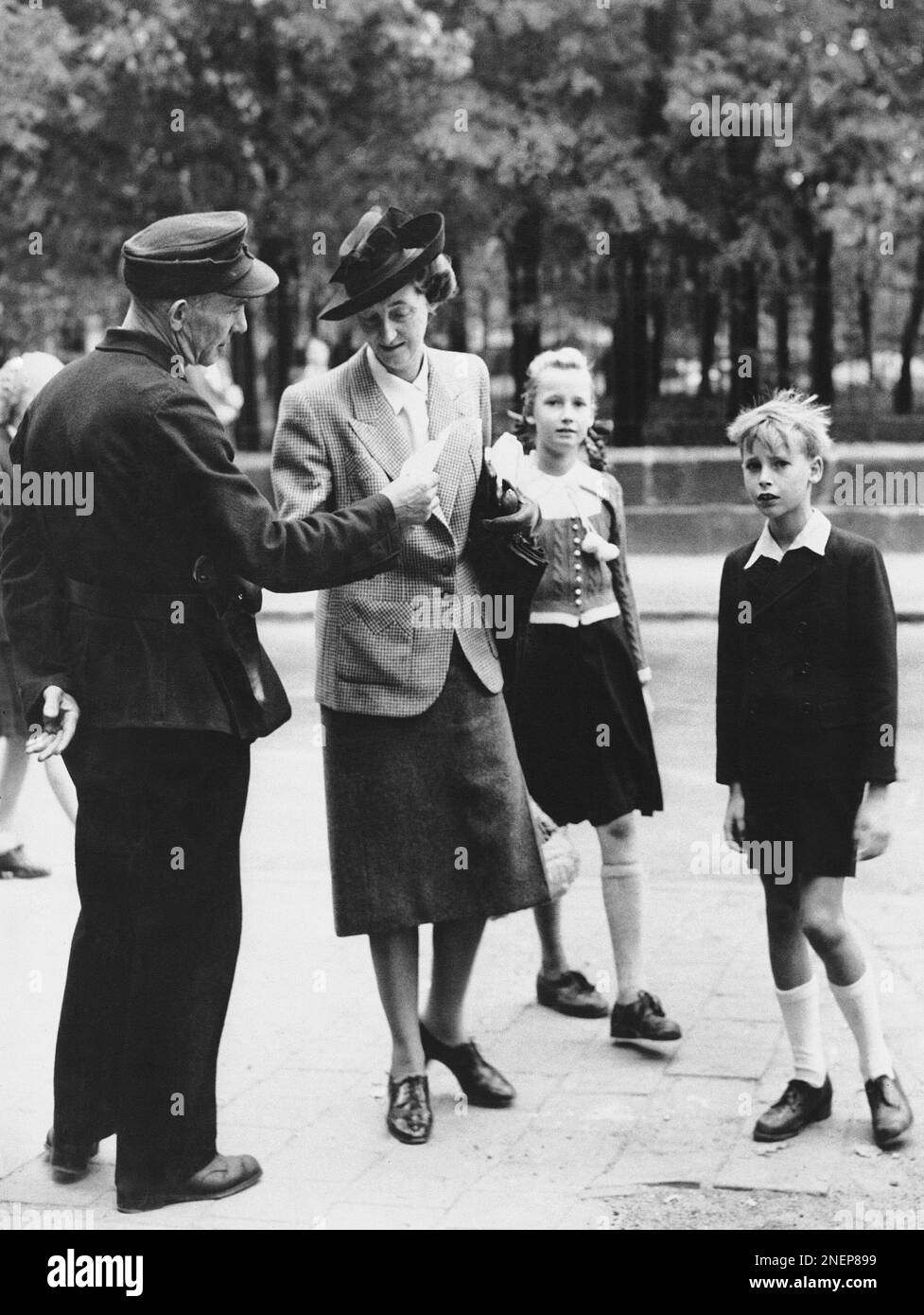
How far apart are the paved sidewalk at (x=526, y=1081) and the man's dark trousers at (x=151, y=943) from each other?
0.50ft

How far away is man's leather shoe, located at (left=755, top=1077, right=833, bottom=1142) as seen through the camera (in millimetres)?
4402

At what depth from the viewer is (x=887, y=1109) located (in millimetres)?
4398

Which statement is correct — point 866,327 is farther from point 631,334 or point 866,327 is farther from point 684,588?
point 684,588

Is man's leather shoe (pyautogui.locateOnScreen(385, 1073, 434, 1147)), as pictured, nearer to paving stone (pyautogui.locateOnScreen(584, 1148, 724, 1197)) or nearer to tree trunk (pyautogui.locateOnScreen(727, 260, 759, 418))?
paving stone (pyautogui.locateOnScreen(584, 1148, 724, 1197))

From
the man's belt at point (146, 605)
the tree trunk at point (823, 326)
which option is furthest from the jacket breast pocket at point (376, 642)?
the tree trunk at point (823, 326)

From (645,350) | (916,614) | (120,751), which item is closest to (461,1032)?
→ (120,751)

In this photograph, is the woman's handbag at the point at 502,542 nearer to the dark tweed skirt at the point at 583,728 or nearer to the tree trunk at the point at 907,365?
the dark tweed skirt at the point at 583,728

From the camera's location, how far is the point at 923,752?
9336 mm

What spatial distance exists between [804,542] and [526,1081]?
1481mm

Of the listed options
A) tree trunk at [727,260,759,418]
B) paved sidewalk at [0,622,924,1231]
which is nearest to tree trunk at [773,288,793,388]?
tree trunk at [727,260,759,418]

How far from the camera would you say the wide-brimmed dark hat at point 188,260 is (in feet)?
13.0

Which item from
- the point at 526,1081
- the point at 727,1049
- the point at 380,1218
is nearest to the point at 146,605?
the point at 380,1218

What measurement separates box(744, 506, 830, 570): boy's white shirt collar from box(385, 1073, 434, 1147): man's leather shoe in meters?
1.41

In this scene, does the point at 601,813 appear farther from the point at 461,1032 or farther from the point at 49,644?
the point at 49,644
